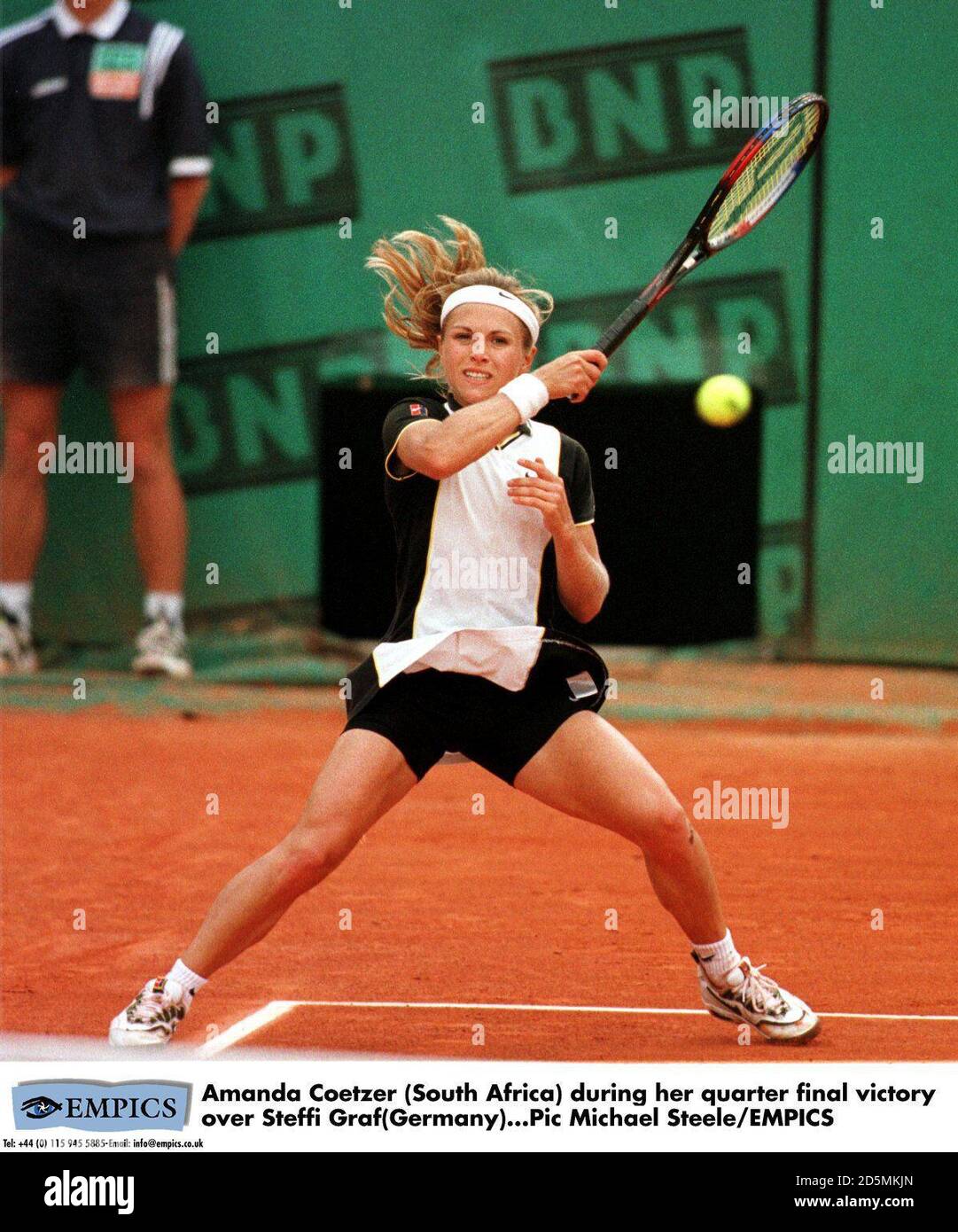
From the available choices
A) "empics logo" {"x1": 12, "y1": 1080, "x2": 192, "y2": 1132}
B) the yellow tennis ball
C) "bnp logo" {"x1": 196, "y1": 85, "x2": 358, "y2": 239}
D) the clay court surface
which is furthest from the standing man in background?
"empics logo" {"x1": 12, "y1": 1080, "x2": 192, "y2": 1132}

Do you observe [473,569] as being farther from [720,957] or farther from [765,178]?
[765,178]

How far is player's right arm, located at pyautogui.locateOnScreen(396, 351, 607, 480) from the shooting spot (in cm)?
361

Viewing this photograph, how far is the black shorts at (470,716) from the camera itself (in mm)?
3738

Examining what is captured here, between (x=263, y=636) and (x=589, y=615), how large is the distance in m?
5.84

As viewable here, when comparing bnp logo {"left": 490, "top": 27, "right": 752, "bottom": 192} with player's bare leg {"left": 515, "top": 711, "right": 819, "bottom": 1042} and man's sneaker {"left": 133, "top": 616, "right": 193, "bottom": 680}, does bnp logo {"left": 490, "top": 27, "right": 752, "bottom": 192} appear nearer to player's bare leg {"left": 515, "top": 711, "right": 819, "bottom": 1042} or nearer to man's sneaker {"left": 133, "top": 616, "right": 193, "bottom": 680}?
man's sneaker {"left": 133, "top": 616, "right": 193, "bottom": 680}

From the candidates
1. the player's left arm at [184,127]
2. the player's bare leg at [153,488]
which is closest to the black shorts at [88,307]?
the player's bare leg at [153,488]

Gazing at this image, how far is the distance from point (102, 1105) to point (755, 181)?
8.61 ft

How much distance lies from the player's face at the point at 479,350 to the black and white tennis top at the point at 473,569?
0.06m

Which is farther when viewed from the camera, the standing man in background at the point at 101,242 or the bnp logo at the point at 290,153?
the bnp logo at the point at 290,153

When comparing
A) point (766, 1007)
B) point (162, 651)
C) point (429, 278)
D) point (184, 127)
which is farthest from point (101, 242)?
point (766, 1007)

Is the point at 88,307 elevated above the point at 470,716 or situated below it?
above

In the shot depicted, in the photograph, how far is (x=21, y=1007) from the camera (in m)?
4.17

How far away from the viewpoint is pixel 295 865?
363cm

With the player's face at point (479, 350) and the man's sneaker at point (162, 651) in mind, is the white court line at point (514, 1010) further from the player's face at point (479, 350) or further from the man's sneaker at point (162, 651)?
the man's sneaker at point (162, 651)
